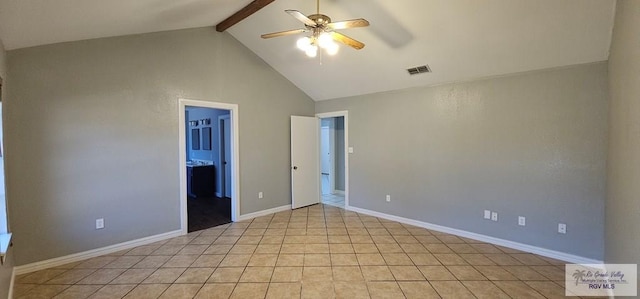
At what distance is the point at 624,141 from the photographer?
1.94 metres

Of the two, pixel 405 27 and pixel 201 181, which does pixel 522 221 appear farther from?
pixel 201 181

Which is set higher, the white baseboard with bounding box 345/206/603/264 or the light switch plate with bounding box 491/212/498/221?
the light switch plate with bounding box 491/212/498/221

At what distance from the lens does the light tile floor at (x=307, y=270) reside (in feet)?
8.19

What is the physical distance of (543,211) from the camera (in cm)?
323

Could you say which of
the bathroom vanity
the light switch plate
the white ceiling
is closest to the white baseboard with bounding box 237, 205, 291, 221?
the bathroom vanity

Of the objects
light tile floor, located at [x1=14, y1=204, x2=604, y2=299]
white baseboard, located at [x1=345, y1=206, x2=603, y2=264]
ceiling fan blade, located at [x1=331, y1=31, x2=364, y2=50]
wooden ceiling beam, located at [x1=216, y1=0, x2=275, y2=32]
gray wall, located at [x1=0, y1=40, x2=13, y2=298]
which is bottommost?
light tile floor, located at [x1=14, y1=204, x2=604, y2=299]

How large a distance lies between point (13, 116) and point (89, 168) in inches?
32.0

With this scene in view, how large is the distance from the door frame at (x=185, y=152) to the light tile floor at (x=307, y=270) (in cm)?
52

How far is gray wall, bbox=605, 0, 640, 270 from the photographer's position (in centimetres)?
159

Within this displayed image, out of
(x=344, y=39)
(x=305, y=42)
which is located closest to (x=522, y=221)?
(x=344, y=39)

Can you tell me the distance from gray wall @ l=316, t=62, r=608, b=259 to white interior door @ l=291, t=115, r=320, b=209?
4.01ft

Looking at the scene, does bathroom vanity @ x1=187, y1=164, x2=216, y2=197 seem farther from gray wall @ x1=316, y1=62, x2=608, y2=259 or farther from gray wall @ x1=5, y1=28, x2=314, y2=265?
gray wall @ x1=316, y1=62, x2=608, y2=259

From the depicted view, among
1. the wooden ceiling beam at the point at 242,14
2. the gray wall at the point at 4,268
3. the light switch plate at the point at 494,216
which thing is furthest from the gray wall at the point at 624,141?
the gray wall at the point at 4,268

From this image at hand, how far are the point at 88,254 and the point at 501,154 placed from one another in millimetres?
5253
